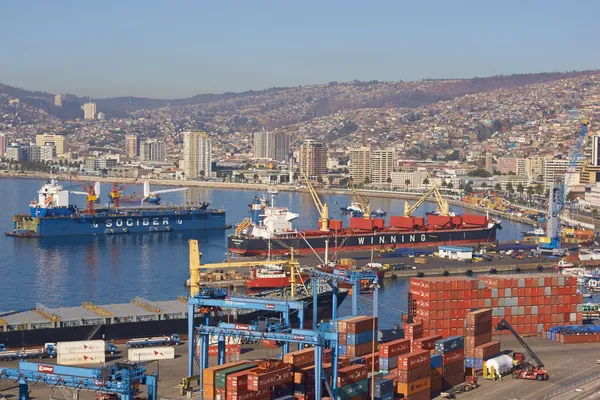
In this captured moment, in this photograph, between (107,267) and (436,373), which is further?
(107,267)

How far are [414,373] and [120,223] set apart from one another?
2916 cm

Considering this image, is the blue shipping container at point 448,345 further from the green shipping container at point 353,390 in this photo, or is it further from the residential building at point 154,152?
the residential building at point 154,152

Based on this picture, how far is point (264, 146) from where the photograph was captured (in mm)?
122062

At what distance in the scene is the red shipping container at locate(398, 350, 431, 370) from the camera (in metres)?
15.7

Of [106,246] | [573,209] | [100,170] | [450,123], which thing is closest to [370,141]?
[450,123]

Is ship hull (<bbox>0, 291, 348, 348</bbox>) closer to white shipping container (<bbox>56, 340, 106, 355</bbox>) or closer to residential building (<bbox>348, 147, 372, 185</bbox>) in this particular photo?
white shipping container (<bbox>56, 340, 106, 355</bbox>)

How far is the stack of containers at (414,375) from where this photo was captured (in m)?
15.7

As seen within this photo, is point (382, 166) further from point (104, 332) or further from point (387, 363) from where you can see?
point (387, 363)

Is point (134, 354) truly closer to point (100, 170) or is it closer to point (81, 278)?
point (81, 278)

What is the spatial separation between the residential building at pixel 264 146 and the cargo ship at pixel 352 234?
80763mm

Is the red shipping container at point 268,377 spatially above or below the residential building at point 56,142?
below

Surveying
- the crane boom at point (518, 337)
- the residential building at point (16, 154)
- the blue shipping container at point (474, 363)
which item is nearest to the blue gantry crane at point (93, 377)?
the blue shipping container at point (474, 363)

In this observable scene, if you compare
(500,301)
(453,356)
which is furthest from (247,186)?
(453,356)

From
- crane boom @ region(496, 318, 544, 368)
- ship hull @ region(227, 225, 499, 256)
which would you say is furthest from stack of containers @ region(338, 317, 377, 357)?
ship hull @ region(227, 225, 499, 256)
